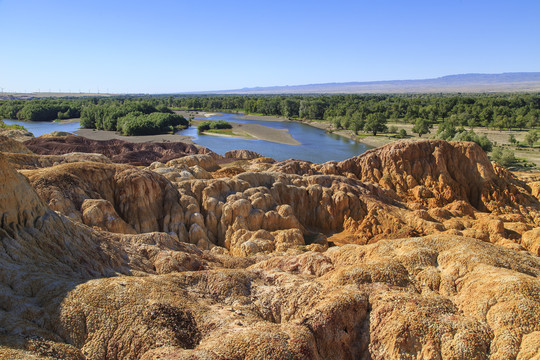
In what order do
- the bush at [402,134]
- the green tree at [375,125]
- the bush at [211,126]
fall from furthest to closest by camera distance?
the bush at [211,126], the green tree at [375,125], the bush at [402,134]

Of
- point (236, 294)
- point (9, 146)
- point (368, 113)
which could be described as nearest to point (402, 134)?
point (368, 113)

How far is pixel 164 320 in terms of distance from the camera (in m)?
10.6

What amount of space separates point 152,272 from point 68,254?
331cm

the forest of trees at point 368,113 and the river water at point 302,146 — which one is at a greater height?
the forest of trees at point 368,113

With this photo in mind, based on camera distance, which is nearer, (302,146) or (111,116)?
(302,146)

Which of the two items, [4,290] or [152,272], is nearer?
[4,290]

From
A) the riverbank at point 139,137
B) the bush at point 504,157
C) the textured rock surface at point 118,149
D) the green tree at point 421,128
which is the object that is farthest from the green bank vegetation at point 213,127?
the bush at point 504,157

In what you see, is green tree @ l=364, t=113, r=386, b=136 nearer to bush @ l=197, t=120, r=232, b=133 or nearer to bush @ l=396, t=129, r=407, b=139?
bush @ l=396, t=129, r=407, b=139

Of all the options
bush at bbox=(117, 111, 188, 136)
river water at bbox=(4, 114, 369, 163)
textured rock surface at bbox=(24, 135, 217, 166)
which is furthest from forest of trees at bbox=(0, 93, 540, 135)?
textured rock surface at bbox=(24, 135, 217, 166)

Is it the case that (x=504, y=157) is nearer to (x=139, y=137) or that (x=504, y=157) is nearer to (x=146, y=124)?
(x=139, y=137)

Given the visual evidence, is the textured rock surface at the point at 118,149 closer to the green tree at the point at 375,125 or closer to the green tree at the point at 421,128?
the green tree at the point at 375,125

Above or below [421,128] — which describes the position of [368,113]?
above

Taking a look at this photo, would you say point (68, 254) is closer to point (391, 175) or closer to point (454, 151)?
point (391, 175)

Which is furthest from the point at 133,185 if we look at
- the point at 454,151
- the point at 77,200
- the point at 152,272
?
the point at 454,151
